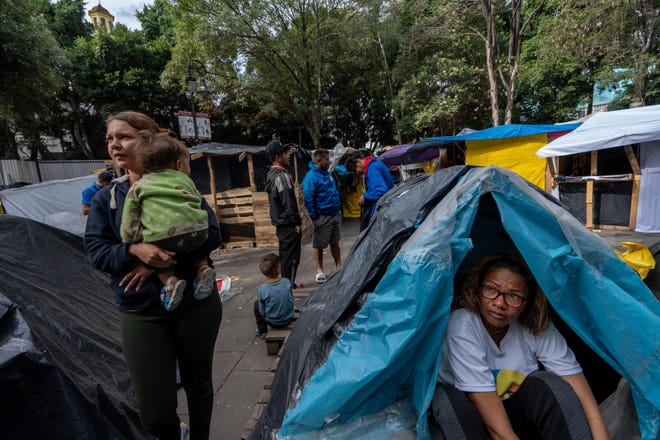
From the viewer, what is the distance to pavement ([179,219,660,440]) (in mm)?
2461

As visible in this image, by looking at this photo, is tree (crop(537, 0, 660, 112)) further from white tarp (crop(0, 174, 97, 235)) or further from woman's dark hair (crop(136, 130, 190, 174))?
white tarp (crop(0, 174, 97, 235))

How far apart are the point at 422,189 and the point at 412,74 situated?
1483cm

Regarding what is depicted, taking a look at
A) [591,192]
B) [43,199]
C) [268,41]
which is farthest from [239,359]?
[268,41]

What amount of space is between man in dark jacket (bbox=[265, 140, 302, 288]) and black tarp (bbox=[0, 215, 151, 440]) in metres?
1.90

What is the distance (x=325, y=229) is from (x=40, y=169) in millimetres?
16244

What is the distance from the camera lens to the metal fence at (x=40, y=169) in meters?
12.6

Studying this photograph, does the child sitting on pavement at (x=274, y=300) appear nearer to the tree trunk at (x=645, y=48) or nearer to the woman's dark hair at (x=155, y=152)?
→ the woman's dark hair at (x=155, y=152)

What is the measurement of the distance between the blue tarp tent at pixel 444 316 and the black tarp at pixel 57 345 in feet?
3.01

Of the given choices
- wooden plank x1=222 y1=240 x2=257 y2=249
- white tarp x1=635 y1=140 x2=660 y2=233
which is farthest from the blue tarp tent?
white tarp x1=635 y1=140 x2=660 y2=233

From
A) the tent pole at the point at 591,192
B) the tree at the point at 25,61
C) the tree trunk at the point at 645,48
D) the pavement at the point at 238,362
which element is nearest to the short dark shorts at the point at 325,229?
the pavement at the point at 238,362

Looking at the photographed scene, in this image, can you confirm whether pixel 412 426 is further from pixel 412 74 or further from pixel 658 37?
pixel 412 74

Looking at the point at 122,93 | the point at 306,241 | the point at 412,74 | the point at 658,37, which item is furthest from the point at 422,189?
the point at 122,93

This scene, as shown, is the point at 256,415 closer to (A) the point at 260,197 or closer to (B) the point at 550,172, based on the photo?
(A) the point at 260,197

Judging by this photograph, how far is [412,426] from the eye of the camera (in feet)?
5.15
